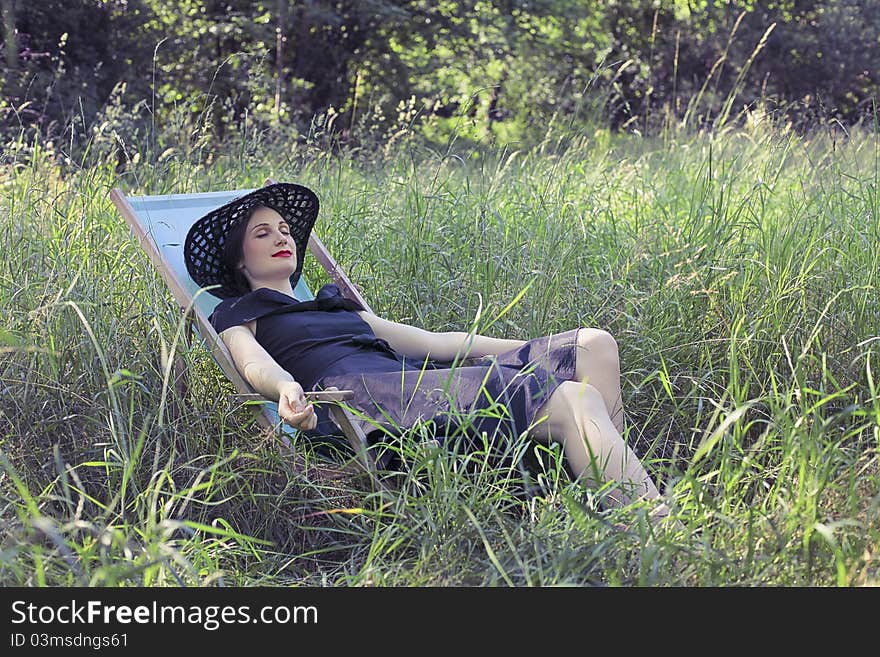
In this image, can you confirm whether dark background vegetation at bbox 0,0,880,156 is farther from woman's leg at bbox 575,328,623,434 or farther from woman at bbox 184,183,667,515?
woman's leg at bbox 575,328,623,434

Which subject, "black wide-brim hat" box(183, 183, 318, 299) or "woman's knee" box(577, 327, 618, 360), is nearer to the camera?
"woman's knee" box(577, 327, 618, 360)

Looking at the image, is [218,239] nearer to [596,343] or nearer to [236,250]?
[236,250]

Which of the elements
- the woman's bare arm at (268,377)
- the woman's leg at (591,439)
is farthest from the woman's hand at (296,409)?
the woman's leg at (591,439)

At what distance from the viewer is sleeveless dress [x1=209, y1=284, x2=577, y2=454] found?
8.46 feet

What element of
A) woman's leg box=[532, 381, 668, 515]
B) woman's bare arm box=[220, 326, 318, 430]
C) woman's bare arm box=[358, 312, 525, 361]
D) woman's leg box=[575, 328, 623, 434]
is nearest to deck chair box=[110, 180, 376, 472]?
woman's bare arm box=[220, 326, 318, 430]

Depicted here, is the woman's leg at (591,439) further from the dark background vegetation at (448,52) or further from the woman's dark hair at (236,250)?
the dark background vegetation at (448,52)

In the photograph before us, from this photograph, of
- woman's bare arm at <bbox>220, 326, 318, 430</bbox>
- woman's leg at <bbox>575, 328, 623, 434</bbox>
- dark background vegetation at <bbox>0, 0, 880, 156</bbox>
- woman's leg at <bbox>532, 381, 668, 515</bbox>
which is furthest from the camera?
dark background vegetation at <bbox>0, 0, 880, 156</bbox>

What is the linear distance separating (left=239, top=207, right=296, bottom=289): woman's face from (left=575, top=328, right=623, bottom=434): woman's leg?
3.37 ft

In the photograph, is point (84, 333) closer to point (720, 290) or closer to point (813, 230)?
point (720, 290)

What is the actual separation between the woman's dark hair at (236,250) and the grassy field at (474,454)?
0.26 metres

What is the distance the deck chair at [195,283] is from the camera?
253 centimetres

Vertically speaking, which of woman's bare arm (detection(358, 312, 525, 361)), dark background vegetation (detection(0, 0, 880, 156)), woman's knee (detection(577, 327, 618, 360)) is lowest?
dark background vegetation (detection(0, 0, 880, 156))
